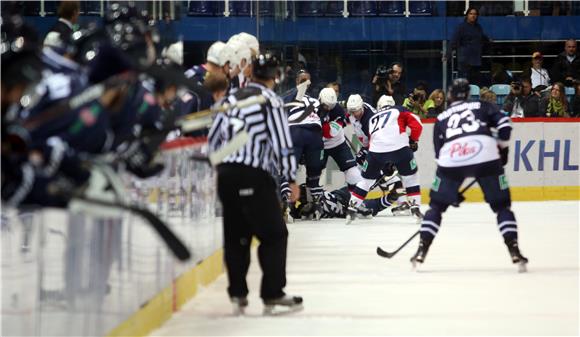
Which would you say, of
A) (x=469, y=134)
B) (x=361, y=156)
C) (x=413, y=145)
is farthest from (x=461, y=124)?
(x=361, y=156)

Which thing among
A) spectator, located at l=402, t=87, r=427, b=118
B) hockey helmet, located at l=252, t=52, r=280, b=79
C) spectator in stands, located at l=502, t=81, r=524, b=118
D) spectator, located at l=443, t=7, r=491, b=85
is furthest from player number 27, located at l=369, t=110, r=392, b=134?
hockey helmet, located at l=252, t=52, r=280, b=79

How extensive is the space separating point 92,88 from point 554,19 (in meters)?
13.5

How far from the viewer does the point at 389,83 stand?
14844mm

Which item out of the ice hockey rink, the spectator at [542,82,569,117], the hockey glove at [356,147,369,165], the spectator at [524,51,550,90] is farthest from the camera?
the spectator at [524,51,550,90]

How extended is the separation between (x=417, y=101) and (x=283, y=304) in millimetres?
8898

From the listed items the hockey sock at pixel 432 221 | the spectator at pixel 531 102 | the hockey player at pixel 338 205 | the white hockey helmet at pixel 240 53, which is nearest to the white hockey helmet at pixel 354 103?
the hockey player at pixel 338 205

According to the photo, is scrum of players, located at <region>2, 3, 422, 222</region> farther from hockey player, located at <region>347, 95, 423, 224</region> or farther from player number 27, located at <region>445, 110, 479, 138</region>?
hockey player, located at <region>347, 95, 423, 224</region>

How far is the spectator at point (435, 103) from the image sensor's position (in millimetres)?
15320

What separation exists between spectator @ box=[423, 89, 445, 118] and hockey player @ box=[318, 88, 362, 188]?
2264 mm

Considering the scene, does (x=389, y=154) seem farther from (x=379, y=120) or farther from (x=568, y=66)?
(x=568, y=66)

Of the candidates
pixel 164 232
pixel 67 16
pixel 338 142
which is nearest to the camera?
pixel 164 232

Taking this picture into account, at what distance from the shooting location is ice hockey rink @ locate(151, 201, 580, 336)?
20.8 ft

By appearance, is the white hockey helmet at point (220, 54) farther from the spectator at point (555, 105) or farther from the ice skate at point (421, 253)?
the spectator at point (555, 105)

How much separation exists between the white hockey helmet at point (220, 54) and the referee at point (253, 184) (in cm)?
75
